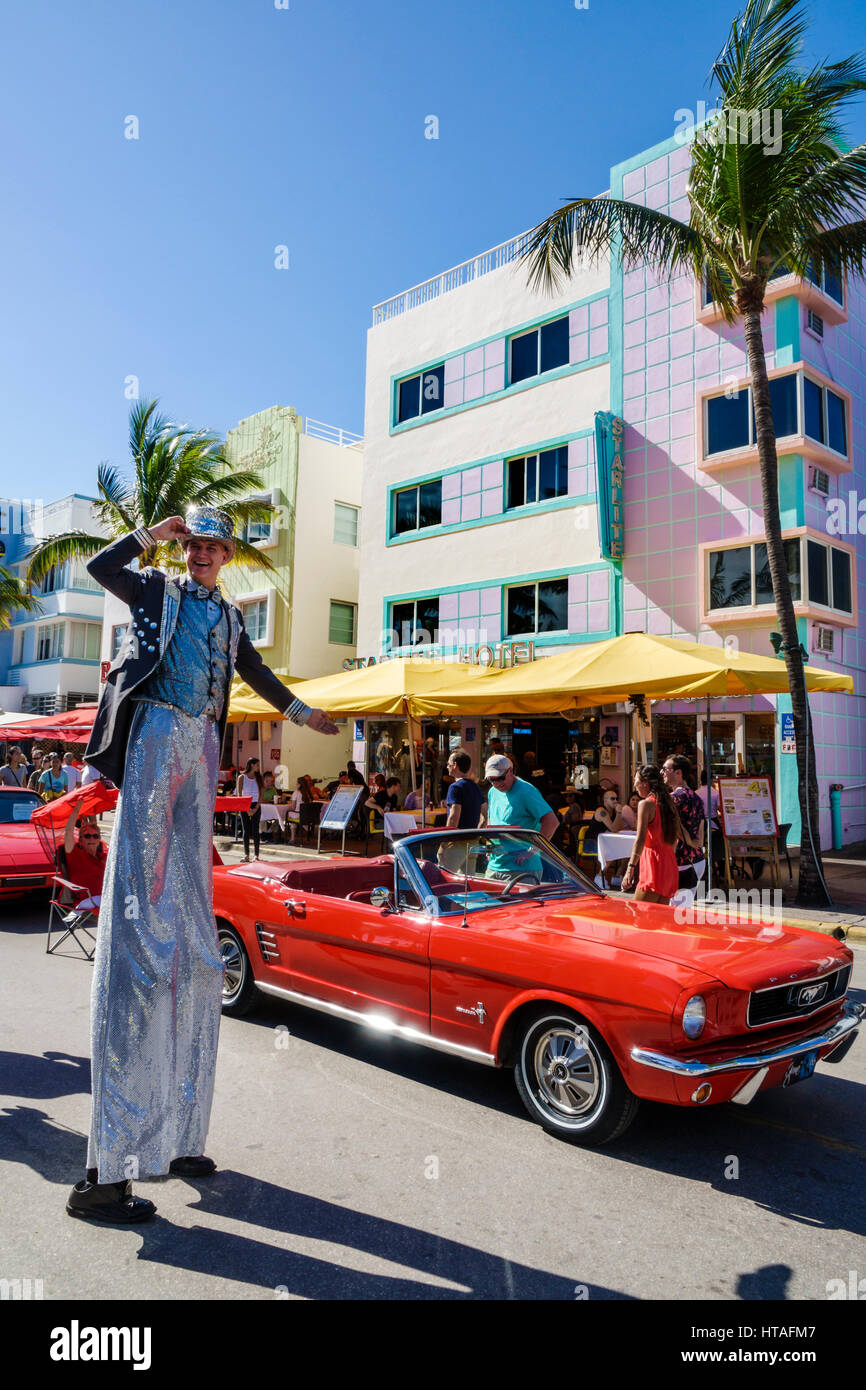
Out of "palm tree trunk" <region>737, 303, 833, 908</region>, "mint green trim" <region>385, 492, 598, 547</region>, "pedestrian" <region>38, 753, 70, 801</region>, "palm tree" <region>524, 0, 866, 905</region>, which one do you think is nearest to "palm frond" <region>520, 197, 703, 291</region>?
"palm tree" <region>524, 0, 866, 905</region>

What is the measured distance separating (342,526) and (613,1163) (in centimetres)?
2503

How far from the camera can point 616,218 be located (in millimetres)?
11797

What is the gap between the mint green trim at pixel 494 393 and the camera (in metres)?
18.5

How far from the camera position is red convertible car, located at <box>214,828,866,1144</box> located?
138 inches

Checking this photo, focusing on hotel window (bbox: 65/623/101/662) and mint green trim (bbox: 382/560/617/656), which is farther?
hotel window (bbox: 65/623/101/662)

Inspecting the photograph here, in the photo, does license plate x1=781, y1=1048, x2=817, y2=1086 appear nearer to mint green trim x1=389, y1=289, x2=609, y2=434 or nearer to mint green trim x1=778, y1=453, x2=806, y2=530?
mint green trim x1=778, y1=453, x2=806, y2=530

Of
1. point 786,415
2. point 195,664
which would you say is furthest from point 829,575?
point 195,664

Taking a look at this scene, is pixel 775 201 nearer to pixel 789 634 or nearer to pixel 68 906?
pixel 789 634

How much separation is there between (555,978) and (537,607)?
15.6 m

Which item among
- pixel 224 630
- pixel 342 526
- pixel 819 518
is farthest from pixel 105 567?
pixel 342 526

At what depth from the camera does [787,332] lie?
15.6 metres

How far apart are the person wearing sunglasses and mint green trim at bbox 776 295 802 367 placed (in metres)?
13.7

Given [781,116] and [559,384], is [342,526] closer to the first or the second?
[559,384]

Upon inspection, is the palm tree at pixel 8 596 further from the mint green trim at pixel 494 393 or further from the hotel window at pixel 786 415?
the hotel window at pixel 786 415
